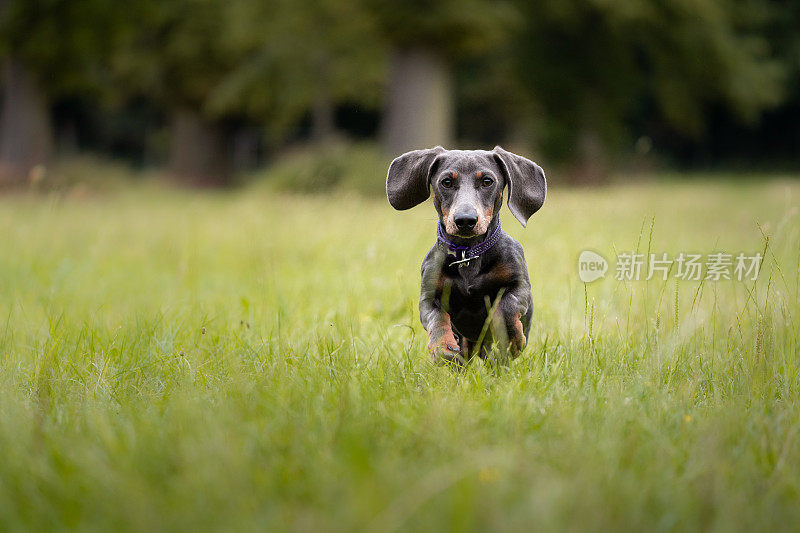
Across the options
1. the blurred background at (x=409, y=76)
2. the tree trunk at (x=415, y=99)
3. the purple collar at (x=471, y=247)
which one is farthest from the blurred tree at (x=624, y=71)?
the purple collar at (x=471, y=247)

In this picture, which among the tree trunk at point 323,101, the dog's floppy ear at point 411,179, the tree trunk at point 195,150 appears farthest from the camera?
the tree trunk at point 195,150

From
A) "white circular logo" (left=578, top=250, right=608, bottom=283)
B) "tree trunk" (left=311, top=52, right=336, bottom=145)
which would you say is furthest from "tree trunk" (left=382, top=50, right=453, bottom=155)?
"white circular logo" (left=578, top=250, right=608, bottom=283)

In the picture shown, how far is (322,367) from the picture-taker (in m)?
2.64

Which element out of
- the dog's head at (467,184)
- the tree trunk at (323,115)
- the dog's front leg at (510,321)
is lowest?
the dog's front leg at (510,321)

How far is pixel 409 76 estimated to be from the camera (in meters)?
14.4

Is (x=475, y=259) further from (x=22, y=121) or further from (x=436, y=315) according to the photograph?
(x=22, y=121)

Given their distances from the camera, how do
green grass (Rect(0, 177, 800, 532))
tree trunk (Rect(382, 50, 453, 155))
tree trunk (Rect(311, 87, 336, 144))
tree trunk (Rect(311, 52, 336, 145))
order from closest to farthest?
green grass (Rect(0, 177, 800, 532)) → tree trunk (Rect(382, 50, 453, 155)) → tree trunk (Rect(311, 52, 336, 145)) → tree trunk (Rect(311, 87, 336, 144))

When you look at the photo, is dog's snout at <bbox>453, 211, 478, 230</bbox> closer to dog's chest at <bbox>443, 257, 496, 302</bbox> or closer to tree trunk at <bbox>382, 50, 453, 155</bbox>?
dog's chest at <bbox>443, 257, 496, 302</bbox>

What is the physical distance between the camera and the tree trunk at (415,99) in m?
14.4

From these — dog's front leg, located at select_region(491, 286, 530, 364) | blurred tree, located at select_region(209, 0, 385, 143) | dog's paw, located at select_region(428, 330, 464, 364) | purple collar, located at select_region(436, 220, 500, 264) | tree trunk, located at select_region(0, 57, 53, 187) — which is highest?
blurred tree, located at select_region(209, 0, 385, 143)

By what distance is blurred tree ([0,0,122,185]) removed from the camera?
15078 millimetres

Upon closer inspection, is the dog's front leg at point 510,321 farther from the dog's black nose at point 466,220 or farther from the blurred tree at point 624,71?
the blurred tree at point 624,71

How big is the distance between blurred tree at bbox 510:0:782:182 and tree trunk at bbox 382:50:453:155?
4614mm

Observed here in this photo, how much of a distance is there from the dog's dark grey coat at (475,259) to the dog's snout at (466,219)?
128 mm
